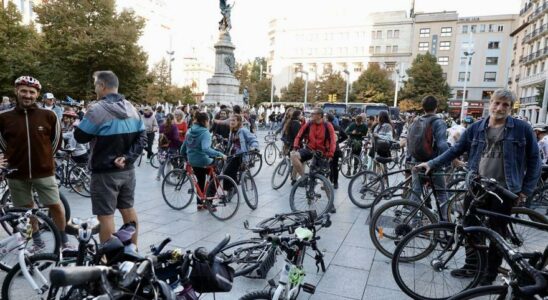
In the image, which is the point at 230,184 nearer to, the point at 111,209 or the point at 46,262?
the point at 111,209

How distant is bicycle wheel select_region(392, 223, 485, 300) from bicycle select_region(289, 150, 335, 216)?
2.37 m

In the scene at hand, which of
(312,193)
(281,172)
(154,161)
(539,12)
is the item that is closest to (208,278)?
(312,193)

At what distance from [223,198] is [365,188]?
262cm

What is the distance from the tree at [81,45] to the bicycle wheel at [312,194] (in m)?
24.1

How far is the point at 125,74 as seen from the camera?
1107 inches

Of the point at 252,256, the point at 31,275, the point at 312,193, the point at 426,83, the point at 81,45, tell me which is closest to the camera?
the point at 31,275

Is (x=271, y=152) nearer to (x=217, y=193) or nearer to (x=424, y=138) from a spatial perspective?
(x=217, y=193)

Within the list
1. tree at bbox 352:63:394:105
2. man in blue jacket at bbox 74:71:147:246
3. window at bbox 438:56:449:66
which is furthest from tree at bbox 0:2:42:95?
window at bbox 438:56:449:66

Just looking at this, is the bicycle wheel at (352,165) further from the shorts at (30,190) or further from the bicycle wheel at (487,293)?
the bicycle wheel at (487,293)

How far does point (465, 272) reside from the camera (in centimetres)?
383

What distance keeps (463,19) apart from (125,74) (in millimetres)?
62098

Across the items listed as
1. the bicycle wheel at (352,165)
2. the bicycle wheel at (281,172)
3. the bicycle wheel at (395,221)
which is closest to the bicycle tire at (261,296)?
the bicycle wheel at (395,221)

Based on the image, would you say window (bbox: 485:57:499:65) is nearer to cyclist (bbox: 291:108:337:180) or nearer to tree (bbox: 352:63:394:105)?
tree (bbox: 352:63:394:105)

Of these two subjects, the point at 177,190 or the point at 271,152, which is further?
the point at 271,152
